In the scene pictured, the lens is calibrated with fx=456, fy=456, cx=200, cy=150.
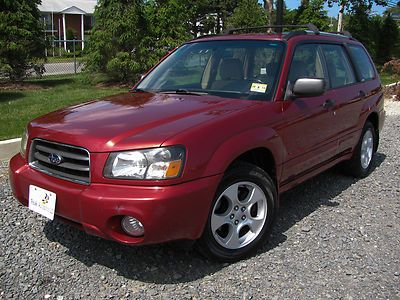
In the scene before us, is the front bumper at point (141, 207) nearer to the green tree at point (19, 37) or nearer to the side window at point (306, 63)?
the side window at point (306, 63)

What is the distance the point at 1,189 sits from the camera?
486 cm

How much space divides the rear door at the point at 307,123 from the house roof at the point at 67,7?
37712 mm

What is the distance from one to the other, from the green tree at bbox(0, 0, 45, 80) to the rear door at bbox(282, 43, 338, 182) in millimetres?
9612

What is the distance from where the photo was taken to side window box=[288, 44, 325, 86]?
4.05 metres

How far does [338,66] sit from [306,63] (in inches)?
30.3

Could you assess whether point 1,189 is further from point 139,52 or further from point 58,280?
point 139,52

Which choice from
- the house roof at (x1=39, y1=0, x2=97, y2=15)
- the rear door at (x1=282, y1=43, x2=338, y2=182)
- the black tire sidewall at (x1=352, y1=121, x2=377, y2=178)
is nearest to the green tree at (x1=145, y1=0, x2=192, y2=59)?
the black tire sidewall at (x1=352, y1=121, x2=377, y2=178)

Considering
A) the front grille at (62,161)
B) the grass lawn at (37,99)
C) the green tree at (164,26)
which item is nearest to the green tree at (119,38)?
the green tree at (164,26)

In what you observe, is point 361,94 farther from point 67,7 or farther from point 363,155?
point 67,7

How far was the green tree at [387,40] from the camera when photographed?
23.6m

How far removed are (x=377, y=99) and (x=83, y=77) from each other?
9580 millimetres

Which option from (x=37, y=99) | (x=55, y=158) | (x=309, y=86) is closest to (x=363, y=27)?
(x=37, y=99)

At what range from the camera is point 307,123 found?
4.05 m

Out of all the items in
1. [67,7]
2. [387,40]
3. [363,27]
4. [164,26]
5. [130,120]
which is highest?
[67,7]
